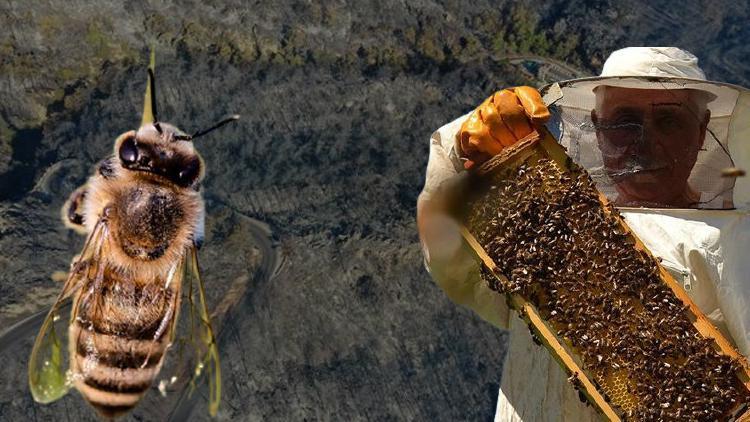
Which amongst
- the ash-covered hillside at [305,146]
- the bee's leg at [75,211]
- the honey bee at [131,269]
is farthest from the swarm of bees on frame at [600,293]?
the ash-covered hillside at [305,146]

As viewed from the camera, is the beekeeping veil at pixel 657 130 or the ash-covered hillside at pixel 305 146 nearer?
the beekeeping veil at pixel 657 130

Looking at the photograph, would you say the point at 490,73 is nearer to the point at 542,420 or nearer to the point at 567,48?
the point at 567,48

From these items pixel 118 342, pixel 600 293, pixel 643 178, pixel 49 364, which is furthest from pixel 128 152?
pixel 643 178

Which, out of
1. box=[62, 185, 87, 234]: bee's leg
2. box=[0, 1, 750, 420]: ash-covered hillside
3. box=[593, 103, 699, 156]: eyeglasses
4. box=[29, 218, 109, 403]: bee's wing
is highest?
box=[593, 103, 699, 156]: eyeglasses

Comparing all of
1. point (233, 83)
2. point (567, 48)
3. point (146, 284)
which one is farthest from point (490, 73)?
point (146, 284)

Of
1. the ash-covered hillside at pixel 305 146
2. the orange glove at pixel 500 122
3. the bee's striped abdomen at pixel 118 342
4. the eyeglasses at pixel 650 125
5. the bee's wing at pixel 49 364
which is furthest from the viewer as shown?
the ash-covered hillside at pixel 305 146

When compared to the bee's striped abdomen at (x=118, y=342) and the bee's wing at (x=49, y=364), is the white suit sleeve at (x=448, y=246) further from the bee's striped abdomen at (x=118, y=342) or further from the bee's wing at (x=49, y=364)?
the bee's wing at (x=49, y=364)

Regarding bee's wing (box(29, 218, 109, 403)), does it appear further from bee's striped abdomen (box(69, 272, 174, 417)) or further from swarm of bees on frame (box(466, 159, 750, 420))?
swarm of bees on frame (box(466, 159, 750, 420))

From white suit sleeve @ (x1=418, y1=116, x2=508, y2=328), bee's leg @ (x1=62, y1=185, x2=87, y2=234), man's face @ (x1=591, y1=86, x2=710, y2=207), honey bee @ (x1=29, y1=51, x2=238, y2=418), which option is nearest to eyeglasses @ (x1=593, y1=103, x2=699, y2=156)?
man's face @ (x1=591, y1=86, x2=710, y2=207)
